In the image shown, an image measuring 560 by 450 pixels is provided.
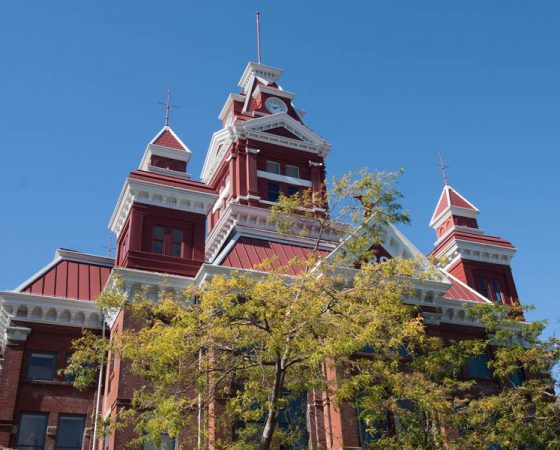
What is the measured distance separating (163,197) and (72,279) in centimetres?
589

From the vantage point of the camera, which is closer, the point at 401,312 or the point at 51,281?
the point at 401,312

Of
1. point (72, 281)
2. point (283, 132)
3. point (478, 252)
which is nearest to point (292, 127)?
point (283, 132)

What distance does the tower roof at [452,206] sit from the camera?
Answer: 42.9 m

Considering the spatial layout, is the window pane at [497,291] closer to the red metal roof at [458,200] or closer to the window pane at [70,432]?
the red metal roof at [458,200]

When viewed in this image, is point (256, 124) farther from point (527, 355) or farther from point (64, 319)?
point (527, 355)

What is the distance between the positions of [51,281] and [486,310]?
19.4 m

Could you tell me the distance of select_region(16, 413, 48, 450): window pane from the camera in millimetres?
26281

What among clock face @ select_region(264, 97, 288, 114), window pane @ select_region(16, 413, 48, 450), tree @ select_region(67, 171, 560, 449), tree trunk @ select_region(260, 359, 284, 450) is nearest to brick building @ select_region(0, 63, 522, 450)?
window pane @ select_region(16, 413, 48, 450)

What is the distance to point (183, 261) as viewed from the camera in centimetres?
3008

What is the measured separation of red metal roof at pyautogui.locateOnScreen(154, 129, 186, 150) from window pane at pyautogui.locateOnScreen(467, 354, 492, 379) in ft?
60.9

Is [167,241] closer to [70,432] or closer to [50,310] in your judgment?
[50,310]

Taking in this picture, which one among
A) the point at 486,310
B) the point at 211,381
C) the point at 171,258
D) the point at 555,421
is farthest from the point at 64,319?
the point at 555,421

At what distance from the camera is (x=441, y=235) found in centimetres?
4300

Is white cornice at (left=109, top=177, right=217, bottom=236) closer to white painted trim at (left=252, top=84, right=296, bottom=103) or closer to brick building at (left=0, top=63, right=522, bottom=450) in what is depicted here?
brick building at (left=0, top=63, right=522, bottom=450)
